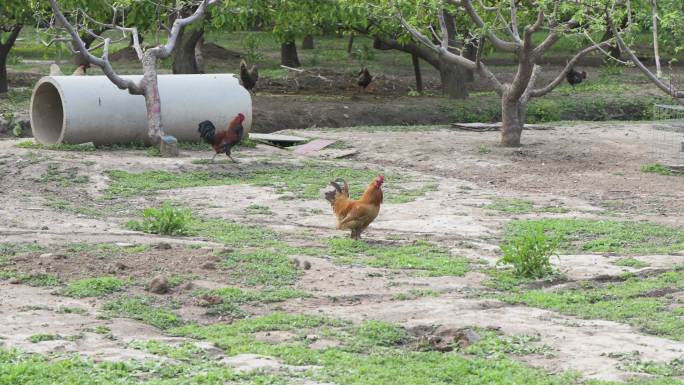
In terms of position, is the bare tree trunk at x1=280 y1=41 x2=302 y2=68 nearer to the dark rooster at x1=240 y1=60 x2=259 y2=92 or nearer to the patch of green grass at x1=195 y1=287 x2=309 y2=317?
the dark rooster at x1=240 y1=60 x2=259 y2=92

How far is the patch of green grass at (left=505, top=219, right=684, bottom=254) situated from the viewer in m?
10.7

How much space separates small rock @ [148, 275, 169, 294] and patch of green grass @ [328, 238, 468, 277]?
6.38 ft

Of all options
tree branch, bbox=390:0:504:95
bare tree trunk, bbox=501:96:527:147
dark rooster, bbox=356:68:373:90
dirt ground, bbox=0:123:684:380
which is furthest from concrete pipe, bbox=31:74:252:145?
dark rooster, bbox=356:68:373:90

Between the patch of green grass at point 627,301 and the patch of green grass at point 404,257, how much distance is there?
100 centimetres

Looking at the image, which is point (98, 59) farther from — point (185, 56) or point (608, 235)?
point (608, 235)

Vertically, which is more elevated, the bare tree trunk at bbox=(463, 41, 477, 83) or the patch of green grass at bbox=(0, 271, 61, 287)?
the bare tree trunk at bbox=(463, 41, 477, 83)

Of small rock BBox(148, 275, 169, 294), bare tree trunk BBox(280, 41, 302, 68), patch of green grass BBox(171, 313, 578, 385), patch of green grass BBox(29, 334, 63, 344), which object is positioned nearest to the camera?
patch of green grass BBox(171, 313, 578, 385)

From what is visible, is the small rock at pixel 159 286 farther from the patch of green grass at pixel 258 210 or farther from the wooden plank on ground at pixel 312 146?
the wooden plank on ground at pixel 312 146

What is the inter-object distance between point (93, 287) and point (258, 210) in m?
4.75

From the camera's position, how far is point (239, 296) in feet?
27.0

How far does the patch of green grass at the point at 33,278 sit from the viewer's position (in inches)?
330

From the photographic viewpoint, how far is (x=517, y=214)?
1289 cm

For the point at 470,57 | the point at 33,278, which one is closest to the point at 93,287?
the point at 33,278

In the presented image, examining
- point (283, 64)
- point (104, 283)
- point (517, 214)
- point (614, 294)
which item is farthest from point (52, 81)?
point (283, 64)
